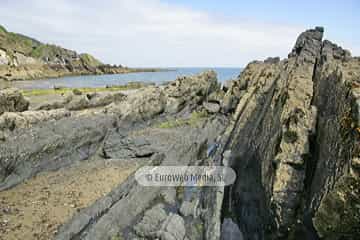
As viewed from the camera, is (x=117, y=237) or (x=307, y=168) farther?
(x=117, y=237)

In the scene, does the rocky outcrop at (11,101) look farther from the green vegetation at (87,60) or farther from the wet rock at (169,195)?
the green vegetation at (87,60)

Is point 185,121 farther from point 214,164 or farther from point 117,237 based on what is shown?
point 117,237

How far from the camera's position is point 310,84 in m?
11.8

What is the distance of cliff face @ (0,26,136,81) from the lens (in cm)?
10300

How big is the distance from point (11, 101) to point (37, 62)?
112575mm

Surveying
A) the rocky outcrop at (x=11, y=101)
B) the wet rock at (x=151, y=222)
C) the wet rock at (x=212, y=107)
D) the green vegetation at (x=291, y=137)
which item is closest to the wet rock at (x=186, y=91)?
the wet rock at (x=212, y=107)

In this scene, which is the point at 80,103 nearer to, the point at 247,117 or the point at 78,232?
the point at 247,117

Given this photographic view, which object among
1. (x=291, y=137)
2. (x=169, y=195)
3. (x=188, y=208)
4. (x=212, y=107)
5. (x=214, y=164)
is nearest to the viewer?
(x=291, y=137)

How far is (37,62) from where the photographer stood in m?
127

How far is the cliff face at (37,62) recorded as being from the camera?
103 meters

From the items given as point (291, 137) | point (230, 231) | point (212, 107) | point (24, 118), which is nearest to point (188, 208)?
point (230, 231)

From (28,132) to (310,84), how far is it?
1820cm

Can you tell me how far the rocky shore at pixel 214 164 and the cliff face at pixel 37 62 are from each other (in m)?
81.1

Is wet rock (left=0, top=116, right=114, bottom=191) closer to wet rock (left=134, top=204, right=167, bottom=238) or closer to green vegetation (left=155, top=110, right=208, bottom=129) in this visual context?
green vegetation (left=155, top=110, right=208, bottom=129)
